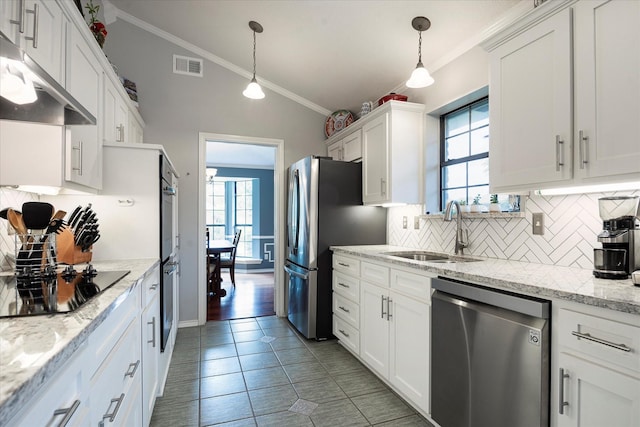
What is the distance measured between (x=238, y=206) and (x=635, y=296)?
757 cm

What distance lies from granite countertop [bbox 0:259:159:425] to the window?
2.45m

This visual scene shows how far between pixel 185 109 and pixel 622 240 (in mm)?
3872

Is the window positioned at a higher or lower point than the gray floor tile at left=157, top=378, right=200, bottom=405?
higher

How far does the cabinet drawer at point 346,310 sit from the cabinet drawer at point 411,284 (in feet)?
2.11

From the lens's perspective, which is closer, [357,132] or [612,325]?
[612,325]

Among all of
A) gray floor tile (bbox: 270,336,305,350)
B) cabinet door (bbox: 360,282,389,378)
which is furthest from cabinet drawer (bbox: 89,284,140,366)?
gray floor tile (bbox: 270,336,305,350)

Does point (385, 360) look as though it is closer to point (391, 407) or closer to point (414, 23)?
point (391, 407)

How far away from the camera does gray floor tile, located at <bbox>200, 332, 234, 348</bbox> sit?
3.20 meters

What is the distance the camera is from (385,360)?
2.32 m

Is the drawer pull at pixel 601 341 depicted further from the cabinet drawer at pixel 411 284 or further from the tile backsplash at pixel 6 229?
the tile backsplash at pixel 6 229

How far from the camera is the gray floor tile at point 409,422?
191 centimetres

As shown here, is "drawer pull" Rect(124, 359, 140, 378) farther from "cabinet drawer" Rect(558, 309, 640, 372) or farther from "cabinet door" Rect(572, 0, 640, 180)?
"cabinet door" Rect(572, 0, 640, 180)

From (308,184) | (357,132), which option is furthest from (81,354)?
(357,132)

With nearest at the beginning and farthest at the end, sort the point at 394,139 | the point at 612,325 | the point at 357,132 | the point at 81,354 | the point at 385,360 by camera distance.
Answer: the point at 81,354 < the point at 612,325 < the point at 385,360 < the point at 394,139 < the point at 357,132
